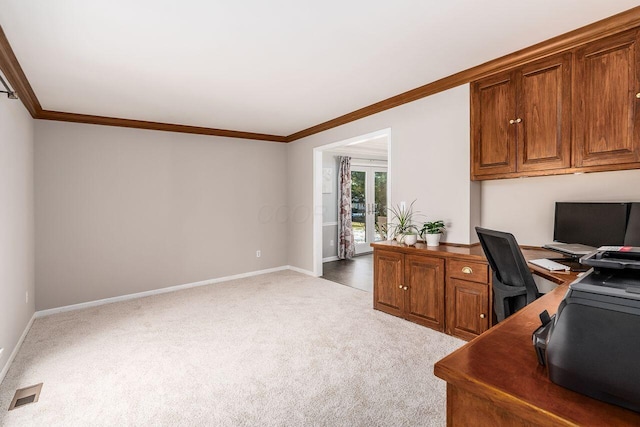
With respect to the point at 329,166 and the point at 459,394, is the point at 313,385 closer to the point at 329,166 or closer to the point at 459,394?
the point at 459,394

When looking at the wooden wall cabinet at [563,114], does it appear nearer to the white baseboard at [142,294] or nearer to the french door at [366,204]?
the white baseboard at [142,294]

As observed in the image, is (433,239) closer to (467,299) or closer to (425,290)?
(425,290)

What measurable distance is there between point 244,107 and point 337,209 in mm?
3501

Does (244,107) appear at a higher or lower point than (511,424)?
higher

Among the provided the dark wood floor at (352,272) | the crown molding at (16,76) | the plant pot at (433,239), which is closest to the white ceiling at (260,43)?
the crown molding at (16,76)

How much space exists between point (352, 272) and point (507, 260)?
12.7ft

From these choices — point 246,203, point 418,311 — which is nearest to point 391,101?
point 418,311

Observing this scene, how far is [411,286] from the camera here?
3.39 metres

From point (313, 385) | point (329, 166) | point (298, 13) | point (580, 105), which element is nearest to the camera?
point (298, 13)

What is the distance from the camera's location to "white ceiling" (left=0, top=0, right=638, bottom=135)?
6.71 ft

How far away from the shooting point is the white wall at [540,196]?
2.54 metres

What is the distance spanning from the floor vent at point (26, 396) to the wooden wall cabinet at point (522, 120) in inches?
153

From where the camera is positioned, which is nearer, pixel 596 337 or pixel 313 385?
pixel 596 337

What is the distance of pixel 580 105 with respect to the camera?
244cm
